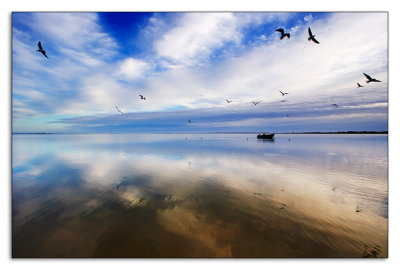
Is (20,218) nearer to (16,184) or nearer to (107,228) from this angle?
(107,228)

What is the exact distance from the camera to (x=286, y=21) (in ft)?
25.3

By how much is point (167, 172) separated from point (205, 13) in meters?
11.0

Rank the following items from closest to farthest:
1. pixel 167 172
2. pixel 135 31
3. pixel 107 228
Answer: pixel 107 228, pixel 135 31, pixel 167 172

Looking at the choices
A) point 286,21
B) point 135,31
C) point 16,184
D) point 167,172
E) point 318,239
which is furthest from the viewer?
point 167,172

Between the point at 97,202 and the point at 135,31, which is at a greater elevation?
the point at 135,31

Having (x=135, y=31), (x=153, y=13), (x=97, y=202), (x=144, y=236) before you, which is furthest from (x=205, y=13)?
(x=97, y=202)

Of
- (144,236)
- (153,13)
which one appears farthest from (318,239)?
(153,13)

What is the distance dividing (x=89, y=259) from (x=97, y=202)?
374 centimetres

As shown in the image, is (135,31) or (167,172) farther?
(167,172)

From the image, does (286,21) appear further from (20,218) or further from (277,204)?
(20,218)
